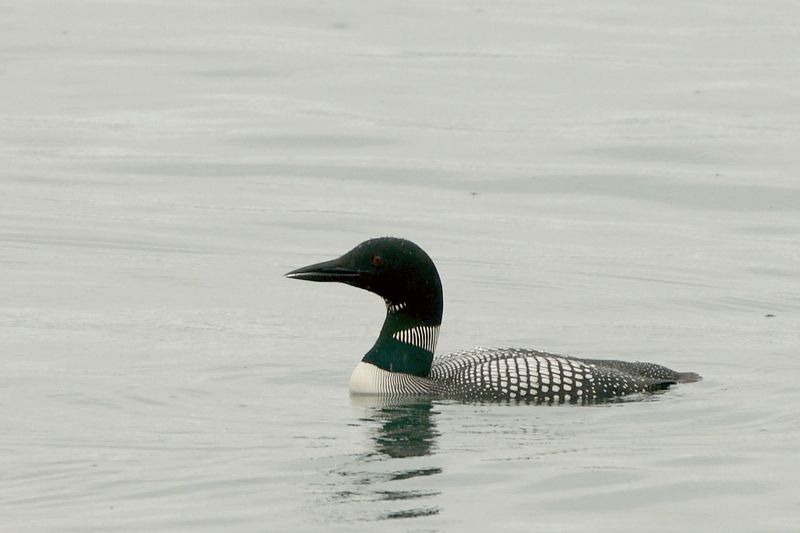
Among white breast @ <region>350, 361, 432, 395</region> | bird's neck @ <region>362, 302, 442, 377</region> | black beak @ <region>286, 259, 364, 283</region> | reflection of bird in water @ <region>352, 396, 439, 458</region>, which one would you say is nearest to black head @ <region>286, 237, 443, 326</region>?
black beak @ <region>286, 259, 364, 283</region>

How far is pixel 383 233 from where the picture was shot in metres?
12.8

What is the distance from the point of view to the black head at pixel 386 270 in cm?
927

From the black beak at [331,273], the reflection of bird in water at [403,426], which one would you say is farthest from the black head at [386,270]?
the reflection of bird in water at [403,426]

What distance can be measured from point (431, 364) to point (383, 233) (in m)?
3.46

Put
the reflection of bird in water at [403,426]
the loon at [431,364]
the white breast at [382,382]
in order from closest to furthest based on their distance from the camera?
the reflection of bird in water at [403,426]
the loon at [431,364]
the white breast at [382,382]

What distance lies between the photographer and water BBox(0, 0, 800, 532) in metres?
7.57

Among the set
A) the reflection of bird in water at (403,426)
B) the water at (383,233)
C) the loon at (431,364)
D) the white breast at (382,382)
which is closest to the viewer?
the water at (383,233)

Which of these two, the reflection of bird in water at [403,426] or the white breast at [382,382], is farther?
the white breast at [382,382]

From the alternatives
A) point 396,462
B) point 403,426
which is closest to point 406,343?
point 403,426

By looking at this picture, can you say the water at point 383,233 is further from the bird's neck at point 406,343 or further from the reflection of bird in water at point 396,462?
the bird's neck at point 406,343

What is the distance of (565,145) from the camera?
1563 centimetres

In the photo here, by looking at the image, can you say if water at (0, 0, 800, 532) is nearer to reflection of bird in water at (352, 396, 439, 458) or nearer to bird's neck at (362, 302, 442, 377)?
reflection of bird in water at (352, 396, 439, 458)

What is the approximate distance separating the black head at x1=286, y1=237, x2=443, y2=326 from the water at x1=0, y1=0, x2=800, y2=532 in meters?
0.54

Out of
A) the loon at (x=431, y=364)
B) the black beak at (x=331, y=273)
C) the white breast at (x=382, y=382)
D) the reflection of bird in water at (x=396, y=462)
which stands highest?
the black beak at (x=331, y=273)
